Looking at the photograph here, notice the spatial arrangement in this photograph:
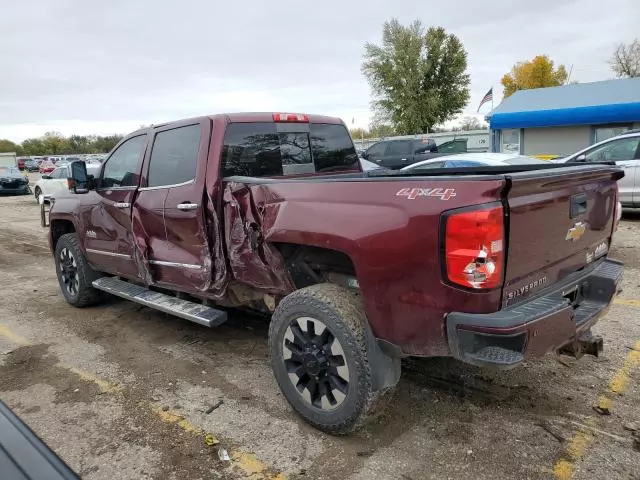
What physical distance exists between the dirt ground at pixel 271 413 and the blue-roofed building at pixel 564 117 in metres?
16.5

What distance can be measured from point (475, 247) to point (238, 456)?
5.88 ft

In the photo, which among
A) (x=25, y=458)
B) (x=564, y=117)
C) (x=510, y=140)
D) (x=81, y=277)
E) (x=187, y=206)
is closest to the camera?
(x=25, y=458)

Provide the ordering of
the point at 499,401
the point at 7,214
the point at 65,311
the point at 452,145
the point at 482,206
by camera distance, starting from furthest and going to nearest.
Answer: the point at 452,145
the point at 7,214
the point at 65,311
the point at 499,401
the point at 482,206

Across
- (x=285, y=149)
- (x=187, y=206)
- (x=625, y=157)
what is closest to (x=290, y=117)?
(x=285, y=149)

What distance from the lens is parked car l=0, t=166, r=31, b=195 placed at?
2398 centimetres

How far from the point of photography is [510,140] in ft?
73.8

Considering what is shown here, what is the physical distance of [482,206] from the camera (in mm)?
2289

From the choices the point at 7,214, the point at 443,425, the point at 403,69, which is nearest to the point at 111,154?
the point at 443,425

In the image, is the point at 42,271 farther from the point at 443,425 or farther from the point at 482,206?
the point at 482,206

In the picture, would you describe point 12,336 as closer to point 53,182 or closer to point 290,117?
point 290,117

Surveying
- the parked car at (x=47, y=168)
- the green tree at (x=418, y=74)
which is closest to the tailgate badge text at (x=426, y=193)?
the parked car at (x=47, y=168)

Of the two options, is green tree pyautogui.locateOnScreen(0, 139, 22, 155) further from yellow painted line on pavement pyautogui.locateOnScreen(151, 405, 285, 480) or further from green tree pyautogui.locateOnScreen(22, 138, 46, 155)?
yellow painted line on pavement pyautogui.locateOnScreen(151, 405, 285, 480)

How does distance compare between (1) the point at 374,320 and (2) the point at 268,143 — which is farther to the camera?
(2) the point at 268,143

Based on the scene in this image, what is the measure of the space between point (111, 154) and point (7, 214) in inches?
568
